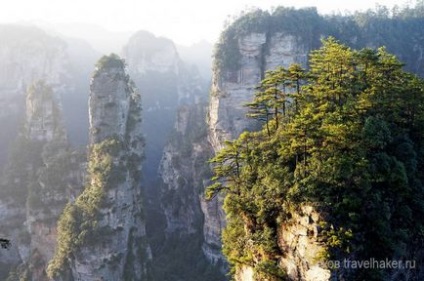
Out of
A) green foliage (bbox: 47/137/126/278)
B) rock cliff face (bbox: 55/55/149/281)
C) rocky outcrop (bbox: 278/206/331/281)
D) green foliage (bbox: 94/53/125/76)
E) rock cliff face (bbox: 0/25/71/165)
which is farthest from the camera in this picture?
rock cliff face (bbox: 0/25/71/165)

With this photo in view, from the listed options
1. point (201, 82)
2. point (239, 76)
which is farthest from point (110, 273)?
point (201, 82)

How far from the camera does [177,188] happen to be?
79.4 meters

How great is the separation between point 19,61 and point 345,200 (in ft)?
314

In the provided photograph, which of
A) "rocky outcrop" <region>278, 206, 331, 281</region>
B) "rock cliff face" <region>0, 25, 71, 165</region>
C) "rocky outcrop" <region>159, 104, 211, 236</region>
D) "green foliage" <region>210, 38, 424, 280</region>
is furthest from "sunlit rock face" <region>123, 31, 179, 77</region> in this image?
"rocky outcrop" <region>278, 206, 331, 281</region>

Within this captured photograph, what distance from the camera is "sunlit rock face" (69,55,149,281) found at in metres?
55.0

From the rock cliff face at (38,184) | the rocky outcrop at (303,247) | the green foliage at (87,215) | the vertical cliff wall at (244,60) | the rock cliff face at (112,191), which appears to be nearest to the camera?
the rocky outcrop at (303,247)

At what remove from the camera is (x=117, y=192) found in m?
57.3

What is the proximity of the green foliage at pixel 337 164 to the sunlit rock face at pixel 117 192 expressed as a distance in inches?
1196

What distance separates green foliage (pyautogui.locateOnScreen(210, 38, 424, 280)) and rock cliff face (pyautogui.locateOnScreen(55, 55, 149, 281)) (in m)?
30.2

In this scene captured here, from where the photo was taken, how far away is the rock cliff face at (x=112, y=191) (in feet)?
180

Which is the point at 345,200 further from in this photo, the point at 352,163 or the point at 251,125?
the point at 251,125

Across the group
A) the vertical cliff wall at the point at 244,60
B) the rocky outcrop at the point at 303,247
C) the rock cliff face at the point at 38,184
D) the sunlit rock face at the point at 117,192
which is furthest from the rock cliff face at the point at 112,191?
the rocky outcrop at the point at 303,247

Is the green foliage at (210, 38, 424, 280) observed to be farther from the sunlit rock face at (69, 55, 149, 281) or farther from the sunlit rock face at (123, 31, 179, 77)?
the sunlit rock face at (123, 31, 179, 77)

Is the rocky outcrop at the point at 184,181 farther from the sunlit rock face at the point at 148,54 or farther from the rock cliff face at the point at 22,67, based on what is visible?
the sunlit rock face at the point at 148,54
